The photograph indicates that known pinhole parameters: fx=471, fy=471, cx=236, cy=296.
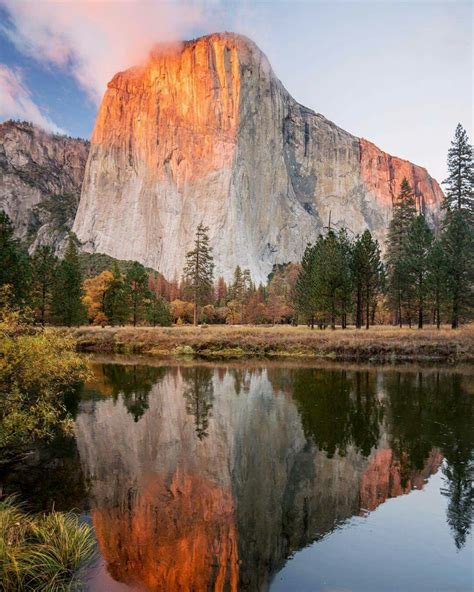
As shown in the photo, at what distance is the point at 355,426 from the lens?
15992mm

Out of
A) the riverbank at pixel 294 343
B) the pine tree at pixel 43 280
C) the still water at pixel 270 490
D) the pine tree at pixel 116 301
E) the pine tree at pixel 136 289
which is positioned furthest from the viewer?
the pine tree at pixel 136 289

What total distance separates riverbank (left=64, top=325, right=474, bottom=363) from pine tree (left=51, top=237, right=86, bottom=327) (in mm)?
2570

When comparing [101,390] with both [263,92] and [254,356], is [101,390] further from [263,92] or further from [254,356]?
[263,92]

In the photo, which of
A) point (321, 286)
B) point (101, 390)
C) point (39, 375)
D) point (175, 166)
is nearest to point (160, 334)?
point (321, 286)

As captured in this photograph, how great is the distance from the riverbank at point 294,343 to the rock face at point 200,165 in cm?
6765

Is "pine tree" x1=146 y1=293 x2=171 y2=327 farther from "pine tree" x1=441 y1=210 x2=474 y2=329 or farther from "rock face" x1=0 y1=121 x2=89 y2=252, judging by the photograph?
"rock face" x1=0 y1=121 x2=89 y2=252

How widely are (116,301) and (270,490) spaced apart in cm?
4391

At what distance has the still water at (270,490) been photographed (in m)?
7.27

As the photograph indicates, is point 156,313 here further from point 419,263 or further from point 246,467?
point 246,467

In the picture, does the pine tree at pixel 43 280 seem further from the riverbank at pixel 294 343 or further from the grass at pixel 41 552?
the grass at pixel 41 552

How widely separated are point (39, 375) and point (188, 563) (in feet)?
17.2

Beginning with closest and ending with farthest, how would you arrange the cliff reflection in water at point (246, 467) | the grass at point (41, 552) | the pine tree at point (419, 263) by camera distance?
1. the grass at point (41, 552)
2. the cliff reflection in water at point (246, 467)
3. the pine tree at point (419, 263)

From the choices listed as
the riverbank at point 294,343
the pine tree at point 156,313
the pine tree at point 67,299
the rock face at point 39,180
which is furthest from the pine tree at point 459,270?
the rock face at point 39,180

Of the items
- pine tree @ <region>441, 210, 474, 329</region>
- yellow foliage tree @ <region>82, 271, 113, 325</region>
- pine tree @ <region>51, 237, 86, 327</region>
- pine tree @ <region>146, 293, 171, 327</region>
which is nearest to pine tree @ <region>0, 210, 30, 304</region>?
pine tree @ <region>51, 237, 86, 327</region>
